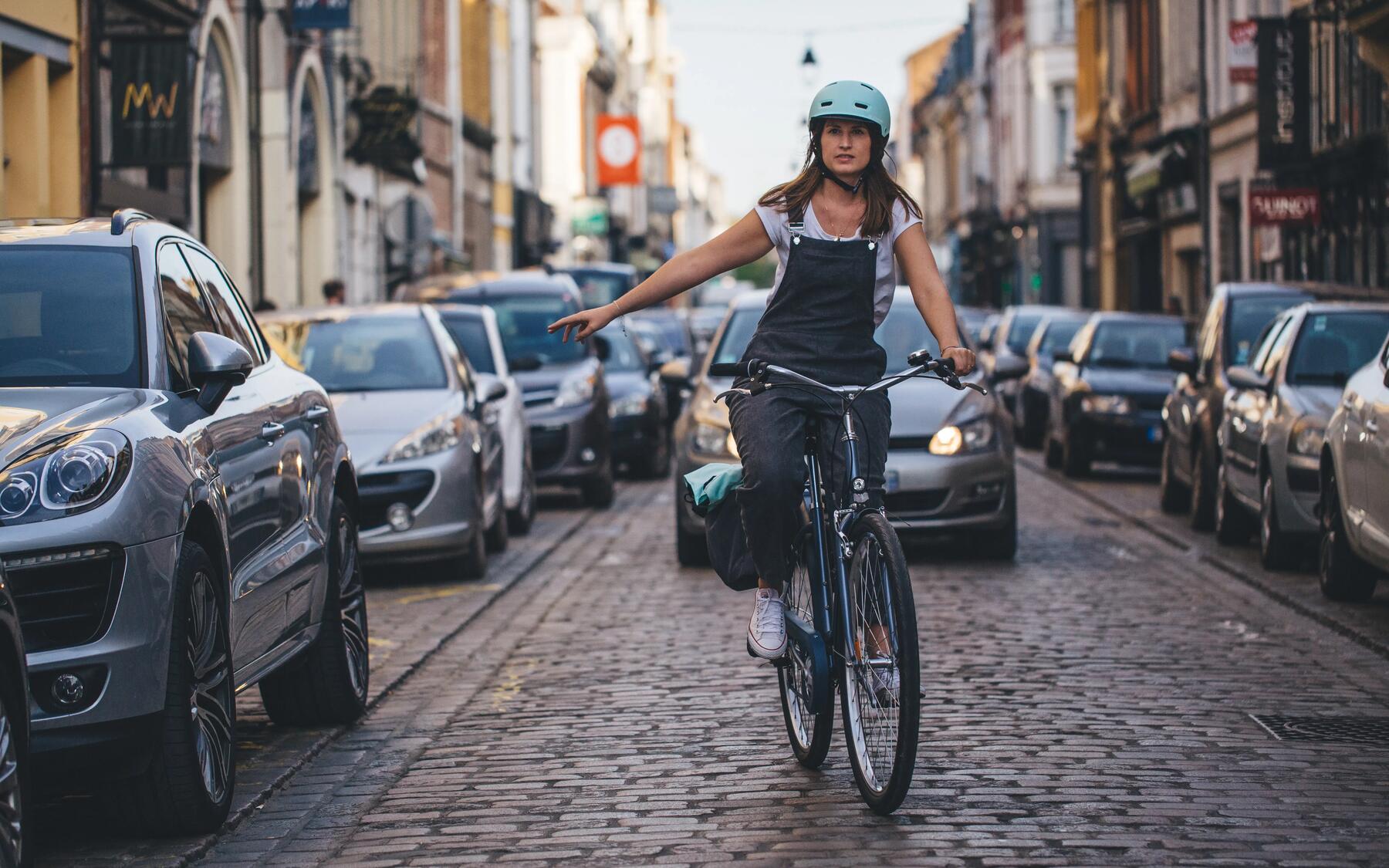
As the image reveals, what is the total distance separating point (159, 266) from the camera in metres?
6.83

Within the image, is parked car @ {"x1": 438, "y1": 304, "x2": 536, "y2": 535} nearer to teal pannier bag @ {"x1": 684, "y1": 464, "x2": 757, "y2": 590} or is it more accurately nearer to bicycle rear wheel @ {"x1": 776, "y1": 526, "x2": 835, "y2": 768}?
bicycle rear wheel @ {"x1": 776, "y1": 526, "x2": 835, "y2": 768}

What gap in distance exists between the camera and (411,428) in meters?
13.0

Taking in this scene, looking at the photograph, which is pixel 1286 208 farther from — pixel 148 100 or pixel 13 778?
pixel 13 778

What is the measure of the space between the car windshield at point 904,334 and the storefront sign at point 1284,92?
15916 millimetres

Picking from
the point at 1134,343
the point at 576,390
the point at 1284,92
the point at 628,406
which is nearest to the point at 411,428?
the point at 576,390

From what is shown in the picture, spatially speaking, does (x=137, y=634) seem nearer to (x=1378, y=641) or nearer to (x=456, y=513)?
(x=1378, y=641)

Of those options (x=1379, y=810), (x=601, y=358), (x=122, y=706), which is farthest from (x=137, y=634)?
(x=601, y=358)

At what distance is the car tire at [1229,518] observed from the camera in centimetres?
1443

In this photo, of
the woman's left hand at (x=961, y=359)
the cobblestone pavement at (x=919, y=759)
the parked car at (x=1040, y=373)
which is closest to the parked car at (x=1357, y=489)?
the cobblestone pavement at (x=919, y=759)

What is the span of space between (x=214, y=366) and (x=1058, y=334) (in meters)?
22.0

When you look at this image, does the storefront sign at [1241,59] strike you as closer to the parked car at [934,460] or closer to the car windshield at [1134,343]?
the car windshield at [1134,343]

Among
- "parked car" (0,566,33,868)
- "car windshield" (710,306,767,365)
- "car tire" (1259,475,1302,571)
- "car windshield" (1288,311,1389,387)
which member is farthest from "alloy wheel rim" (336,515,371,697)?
"car windshield" (1288,311,1389,387)

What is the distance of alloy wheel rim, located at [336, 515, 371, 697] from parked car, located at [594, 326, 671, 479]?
43.6ft

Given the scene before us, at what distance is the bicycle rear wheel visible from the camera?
641cm
